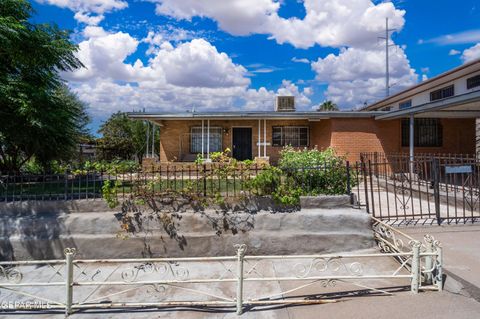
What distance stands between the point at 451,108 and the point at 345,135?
13.8 feet

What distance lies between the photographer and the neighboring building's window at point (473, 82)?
39.4 ft

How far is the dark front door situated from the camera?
16.6 m

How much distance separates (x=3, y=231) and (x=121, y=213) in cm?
210

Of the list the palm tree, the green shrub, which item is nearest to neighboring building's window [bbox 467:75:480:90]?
the green shrub

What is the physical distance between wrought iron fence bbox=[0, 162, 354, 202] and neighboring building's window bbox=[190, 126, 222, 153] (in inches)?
392

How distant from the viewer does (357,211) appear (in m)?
6.25

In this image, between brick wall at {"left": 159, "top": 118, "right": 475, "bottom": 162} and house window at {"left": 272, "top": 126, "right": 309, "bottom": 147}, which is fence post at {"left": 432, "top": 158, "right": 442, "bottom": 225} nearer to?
brick wall at {"left": 159, "top": 118, "right": 475, "bottom": 162}

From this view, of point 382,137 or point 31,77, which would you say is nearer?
point 31,77

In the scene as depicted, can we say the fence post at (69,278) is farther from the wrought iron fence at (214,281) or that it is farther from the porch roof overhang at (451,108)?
the porch roof overhang at (451,108)

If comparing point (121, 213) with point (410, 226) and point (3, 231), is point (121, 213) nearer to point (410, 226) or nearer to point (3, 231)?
point (3, 231)

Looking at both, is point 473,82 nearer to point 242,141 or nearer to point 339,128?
point 339,128

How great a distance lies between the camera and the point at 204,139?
16.6m

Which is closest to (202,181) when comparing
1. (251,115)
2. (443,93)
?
(251,115)

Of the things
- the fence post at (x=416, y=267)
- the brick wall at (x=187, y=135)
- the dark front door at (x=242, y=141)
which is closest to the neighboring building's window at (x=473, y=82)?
the brick wall at (x=187, y=135)
